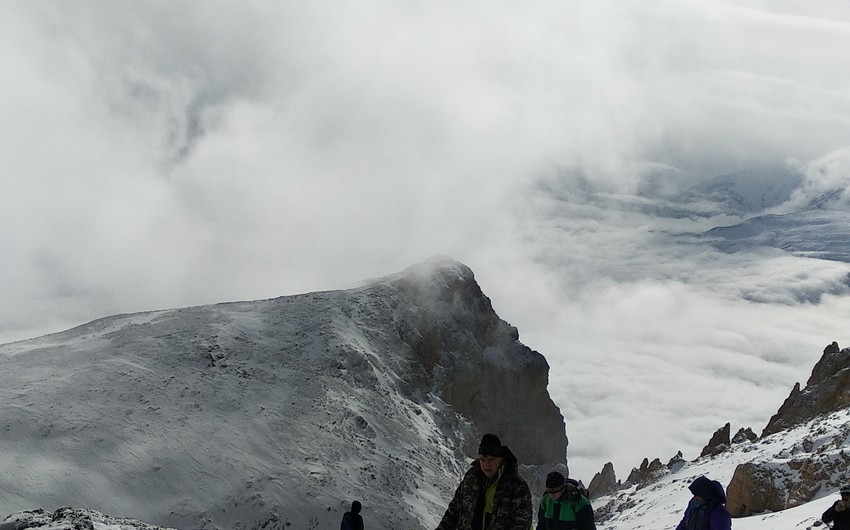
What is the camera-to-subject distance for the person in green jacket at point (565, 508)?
827 centimetres

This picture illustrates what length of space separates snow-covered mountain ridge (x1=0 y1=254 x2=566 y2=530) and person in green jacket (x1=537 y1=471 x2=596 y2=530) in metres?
30.3

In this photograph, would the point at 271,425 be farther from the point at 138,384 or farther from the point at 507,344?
the point at 507,344

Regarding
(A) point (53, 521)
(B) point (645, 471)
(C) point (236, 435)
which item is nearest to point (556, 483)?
(A) point (53, 521)

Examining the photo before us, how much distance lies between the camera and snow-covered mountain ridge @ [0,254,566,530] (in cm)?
3678

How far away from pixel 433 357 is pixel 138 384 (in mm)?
30879

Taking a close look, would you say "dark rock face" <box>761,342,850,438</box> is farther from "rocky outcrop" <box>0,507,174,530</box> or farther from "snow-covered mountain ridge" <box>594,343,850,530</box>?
"rocky outcrop" <box>0,507,174,530</box>

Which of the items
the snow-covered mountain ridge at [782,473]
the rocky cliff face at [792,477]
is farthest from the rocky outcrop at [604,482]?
the rocky cliff face at [792,477]

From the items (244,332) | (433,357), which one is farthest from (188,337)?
(433,357)

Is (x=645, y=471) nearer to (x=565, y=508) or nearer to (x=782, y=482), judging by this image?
(x=782, y=482)

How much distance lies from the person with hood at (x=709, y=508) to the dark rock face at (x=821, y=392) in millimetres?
53117

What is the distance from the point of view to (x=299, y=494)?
1602 inches

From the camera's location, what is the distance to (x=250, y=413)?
46188 mm

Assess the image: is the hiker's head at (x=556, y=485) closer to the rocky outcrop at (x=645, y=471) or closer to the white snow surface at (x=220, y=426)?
the white snow surface at (x=220, y=426)

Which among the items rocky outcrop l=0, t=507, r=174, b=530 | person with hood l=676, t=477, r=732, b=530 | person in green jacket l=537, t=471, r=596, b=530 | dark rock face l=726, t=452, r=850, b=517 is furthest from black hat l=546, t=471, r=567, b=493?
dark rock face l=726, t=452, r=850, b=517
